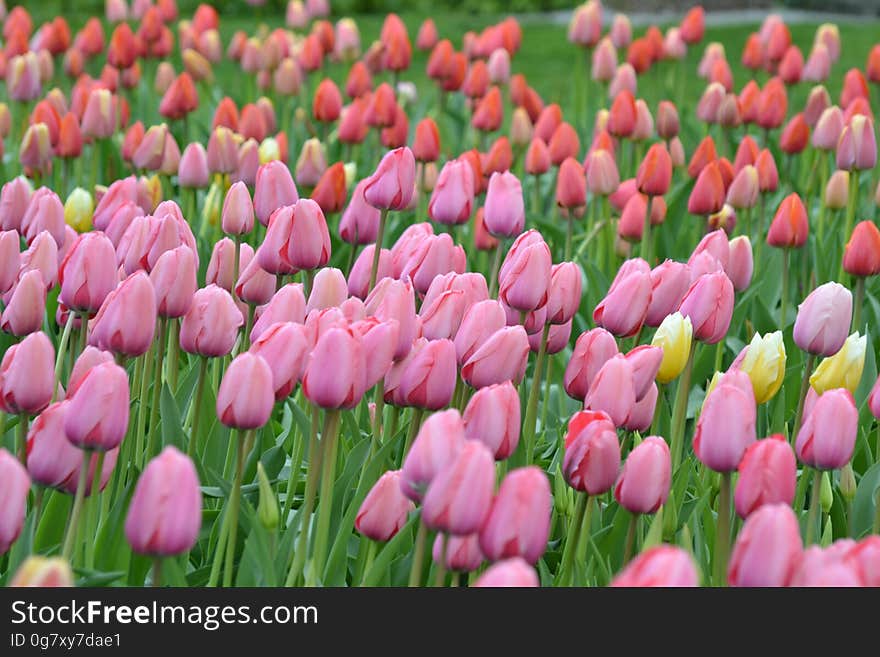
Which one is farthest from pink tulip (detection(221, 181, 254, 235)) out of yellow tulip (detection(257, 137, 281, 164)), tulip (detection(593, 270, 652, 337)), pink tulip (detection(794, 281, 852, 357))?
yellow tulip (detection(257, 137, 281, 164))

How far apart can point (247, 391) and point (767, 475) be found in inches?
27.7

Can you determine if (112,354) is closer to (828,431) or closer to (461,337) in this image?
(461,337)

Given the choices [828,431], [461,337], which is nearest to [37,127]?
[461,337]

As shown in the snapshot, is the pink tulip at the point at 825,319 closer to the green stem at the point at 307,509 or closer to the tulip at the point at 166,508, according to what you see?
the green stem at the point at 307,509

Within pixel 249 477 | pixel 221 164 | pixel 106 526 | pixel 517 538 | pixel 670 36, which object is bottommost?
pixel 517 538

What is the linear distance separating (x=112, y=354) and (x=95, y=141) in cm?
228

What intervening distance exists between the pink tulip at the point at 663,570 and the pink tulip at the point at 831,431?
0.69 metres

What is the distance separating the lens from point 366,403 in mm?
2838

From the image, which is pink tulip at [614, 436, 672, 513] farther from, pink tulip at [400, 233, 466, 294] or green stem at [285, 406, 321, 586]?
pink tulip at [400, 233, 466, 294]

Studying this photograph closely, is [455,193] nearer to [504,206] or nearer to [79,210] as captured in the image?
[504,206]

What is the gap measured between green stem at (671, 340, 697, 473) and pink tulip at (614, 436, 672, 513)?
0.58 meters

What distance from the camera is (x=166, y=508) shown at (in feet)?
5.08

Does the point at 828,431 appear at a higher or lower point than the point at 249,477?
lower

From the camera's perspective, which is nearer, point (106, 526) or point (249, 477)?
point (106, 526)
